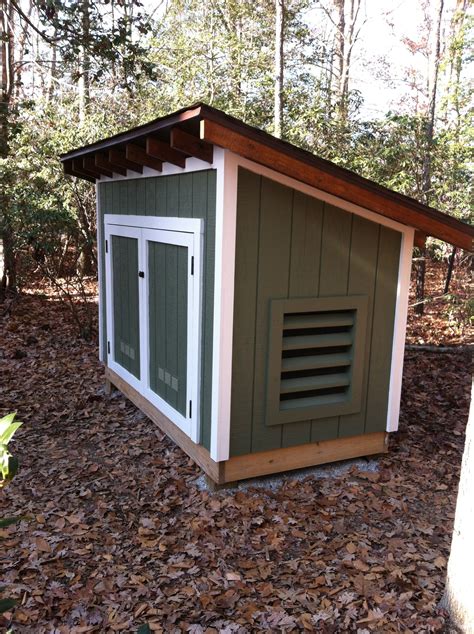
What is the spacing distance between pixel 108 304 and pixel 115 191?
45.2 inches

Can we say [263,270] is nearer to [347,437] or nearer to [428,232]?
[428,232]

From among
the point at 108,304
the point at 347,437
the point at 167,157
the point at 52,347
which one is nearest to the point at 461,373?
the point at 347,437

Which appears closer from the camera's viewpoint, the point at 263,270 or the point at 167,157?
the point at 263,270

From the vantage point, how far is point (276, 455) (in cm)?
386

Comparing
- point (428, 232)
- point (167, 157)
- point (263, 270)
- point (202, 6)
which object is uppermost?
point (202, 6)

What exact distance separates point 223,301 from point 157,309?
1.14 m

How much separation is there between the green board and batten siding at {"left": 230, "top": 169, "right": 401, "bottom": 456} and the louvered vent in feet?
0.21

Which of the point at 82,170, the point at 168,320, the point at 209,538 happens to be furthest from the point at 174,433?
the point at 82,170

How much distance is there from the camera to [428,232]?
3744 mm

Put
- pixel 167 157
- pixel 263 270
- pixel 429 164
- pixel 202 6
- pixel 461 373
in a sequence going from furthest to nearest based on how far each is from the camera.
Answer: pixel 202 6 → pixel 429 164 → pixel 461 373 → pixel 167 157 → pixel 263 270

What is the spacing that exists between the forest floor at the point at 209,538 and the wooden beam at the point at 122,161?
2.28 m

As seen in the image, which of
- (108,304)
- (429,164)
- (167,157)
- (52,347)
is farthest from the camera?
(429,164)

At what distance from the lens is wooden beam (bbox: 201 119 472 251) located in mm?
3021

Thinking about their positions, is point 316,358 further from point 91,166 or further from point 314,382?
point 91,166
